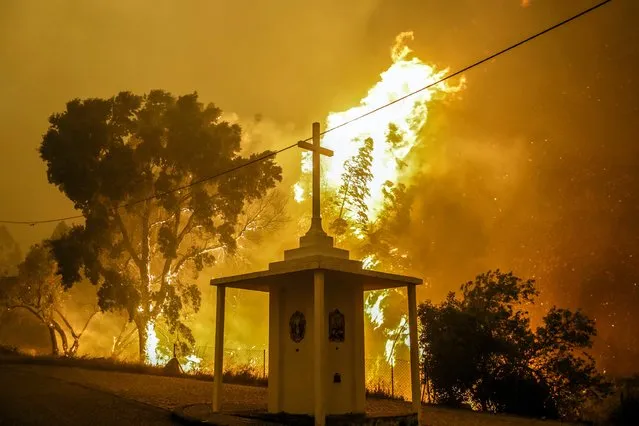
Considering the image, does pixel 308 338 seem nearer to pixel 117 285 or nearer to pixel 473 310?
pixel 473 310

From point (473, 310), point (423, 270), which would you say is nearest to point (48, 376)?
point (473, 310)

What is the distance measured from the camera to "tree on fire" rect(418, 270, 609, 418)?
49.0ft

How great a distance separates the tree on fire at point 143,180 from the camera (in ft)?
93.6

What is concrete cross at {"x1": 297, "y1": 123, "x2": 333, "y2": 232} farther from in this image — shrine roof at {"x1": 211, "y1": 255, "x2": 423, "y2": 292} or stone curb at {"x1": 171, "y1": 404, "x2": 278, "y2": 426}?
stone curb at {"x1": 171, "y1": 404, "x2": 278, "y2": 426}

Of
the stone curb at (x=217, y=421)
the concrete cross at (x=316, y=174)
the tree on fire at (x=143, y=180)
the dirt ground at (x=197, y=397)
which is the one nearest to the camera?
the stone curb at (x=217, y=421)

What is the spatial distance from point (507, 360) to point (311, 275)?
27.3 ft

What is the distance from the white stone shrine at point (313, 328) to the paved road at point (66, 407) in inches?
66.9

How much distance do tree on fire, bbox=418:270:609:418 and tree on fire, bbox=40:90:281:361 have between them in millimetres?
17412

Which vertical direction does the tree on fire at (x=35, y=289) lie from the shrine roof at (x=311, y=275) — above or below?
above

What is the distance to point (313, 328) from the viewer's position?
10180mm

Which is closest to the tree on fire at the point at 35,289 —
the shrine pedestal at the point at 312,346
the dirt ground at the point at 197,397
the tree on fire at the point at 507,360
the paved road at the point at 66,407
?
the dirt ground at the point at 197,397

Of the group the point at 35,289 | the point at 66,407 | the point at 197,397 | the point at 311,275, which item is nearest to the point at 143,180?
the point at 35,289

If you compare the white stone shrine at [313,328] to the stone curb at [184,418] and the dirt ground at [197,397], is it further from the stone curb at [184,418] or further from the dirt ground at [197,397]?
the dirt ground at [197,397]

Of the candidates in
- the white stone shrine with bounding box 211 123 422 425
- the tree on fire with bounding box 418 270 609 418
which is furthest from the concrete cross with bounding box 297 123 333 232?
the tree on fire with bounding box 418 270 609 418
